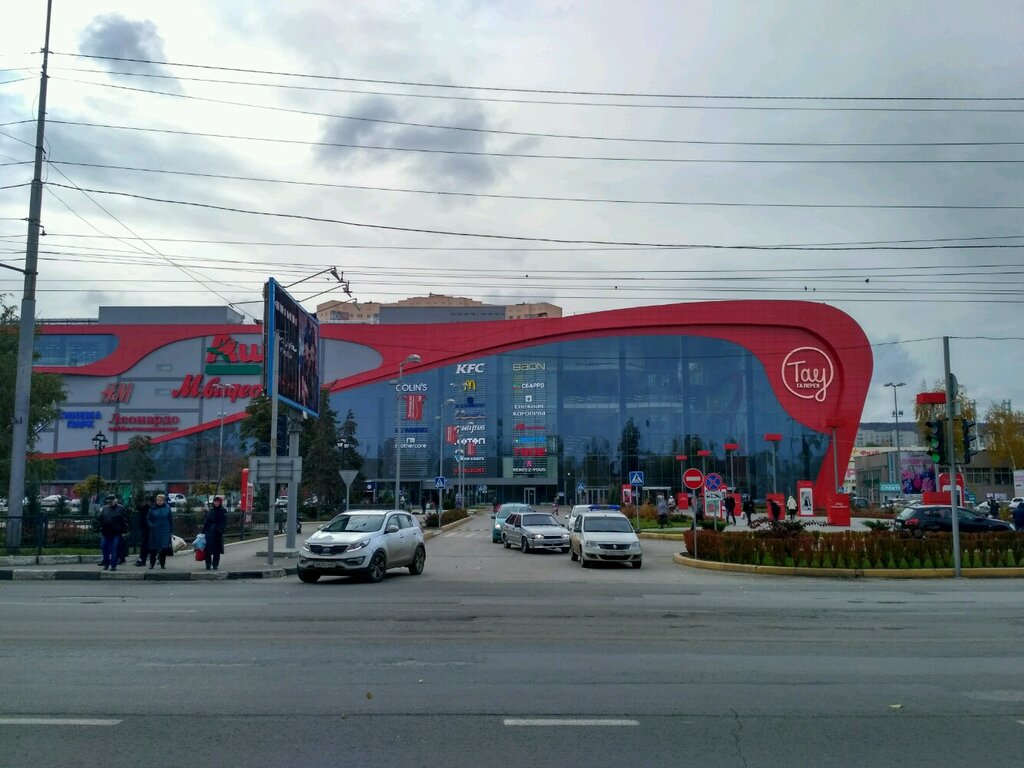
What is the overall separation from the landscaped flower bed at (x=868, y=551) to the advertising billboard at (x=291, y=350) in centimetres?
1462

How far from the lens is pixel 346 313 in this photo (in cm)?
15875

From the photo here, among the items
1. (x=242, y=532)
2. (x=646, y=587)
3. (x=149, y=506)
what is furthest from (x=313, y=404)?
(x=646, y=587)

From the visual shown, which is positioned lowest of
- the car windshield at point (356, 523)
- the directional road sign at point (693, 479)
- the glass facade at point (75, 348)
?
the car windshield at point (356, 523)

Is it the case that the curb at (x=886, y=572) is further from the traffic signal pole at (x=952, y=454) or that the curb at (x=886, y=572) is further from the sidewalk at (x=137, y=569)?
the sidewalk at (x=137, y=569)

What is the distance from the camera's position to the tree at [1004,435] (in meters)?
84.8

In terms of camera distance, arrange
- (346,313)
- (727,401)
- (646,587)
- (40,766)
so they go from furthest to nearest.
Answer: (346,313), (727,401), (646,587), (40,766)

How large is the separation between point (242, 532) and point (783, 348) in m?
64.3

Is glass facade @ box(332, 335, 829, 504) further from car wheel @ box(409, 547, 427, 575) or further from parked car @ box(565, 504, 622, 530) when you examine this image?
car wheel @ box(409, 547, 427, 575)

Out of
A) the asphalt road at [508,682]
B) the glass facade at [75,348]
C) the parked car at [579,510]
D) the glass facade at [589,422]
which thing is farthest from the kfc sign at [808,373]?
the glass facade at [75,348]

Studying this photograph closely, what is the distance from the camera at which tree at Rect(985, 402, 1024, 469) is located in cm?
8481

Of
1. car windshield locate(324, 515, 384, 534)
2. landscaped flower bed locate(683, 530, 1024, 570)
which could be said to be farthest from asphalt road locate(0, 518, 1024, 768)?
landscaped flower bed locate(683, 530, 1024, 570)

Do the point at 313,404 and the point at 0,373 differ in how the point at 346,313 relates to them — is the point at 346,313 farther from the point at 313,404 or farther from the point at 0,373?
the point at 313,404

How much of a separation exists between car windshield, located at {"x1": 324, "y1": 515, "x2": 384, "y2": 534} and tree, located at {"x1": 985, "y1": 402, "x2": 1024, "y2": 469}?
81123 millimetres

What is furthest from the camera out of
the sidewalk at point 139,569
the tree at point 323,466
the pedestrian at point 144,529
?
the tree at point 323,466
